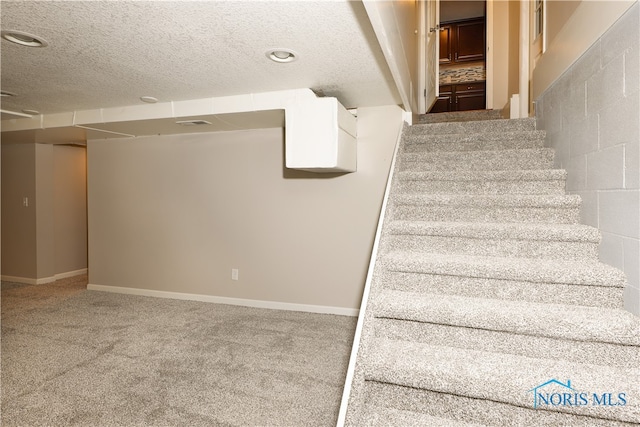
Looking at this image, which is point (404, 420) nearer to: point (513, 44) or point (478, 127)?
point (478, 127)

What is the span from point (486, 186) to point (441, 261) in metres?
0.92

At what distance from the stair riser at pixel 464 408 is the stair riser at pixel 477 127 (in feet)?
8.05

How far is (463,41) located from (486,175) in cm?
462

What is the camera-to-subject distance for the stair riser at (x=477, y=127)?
3.16m

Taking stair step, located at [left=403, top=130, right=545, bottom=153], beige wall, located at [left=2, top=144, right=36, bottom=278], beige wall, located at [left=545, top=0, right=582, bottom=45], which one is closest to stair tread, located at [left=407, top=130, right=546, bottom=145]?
stair step, located at [left=403, top=130, right=545, bottom=153]

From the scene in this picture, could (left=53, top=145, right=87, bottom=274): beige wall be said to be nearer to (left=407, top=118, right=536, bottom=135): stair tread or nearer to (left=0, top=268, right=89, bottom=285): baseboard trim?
(left=0, top=268, right=89, bottom=285): baseboard trim

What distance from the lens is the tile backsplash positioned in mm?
6055

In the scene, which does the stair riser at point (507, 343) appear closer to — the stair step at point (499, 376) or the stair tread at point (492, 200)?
the stair step at point (499, 376)

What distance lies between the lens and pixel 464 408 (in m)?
1.41

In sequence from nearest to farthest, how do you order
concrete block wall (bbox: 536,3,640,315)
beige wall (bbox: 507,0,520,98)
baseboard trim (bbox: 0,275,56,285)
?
concrete block wall (bbox: 536,3,640,315) → beige wall (bbox: 507,0,520,98) → baseboard trim (bbox: 0,275,56,285)

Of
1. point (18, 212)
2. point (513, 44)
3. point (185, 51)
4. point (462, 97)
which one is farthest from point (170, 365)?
point (462, 97)

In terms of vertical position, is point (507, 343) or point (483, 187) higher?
point (483, 187)

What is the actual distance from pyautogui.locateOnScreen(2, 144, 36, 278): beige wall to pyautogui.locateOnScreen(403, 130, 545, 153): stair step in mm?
4989

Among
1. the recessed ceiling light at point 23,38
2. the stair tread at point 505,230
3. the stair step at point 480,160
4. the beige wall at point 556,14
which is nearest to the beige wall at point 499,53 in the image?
the beige wall at point 556,14
